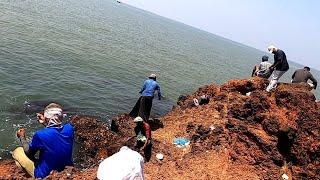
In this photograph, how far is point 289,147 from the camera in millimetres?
12508

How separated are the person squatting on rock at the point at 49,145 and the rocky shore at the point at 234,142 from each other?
51.2 inches

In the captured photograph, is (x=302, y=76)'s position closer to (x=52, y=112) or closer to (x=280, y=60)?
(x=280, y=60)

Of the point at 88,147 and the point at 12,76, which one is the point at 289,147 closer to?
the point at 88,147

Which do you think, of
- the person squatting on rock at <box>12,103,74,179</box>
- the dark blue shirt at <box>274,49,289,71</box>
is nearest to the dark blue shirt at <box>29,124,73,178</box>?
the person squatting on rock at <box>12,103,74,179</box>

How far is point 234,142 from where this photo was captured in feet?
42.3

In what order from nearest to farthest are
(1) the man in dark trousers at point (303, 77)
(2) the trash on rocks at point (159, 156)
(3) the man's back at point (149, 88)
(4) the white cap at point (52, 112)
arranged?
(4) the white cap at point (52, 112), (2) the trash on rocks at point (159, 156), (3) the man's back at point (149, 88), (1) the man in dark trousers at point (303, 77)

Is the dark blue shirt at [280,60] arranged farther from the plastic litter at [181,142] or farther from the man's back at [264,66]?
the plastic litter at [181,142]

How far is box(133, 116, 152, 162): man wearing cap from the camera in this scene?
12.9 metres

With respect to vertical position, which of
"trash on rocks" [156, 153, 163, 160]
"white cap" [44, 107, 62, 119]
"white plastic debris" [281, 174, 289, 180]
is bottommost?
"trash on rocks" [156, 153, 163, 160]

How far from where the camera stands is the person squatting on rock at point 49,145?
6.54m

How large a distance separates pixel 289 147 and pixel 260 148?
103 centimetres

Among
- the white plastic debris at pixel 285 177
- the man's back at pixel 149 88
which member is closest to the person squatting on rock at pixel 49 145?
the white plastic debris at pixel 285 177

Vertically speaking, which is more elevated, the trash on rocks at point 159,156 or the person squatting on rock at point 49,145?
the person squatting on rock at point 49,145

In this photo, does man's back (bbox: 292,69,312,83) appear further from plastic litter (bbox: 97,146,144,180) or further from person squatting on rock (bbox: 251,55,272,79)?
plastic litter (bbox: 97,146,144,180)
